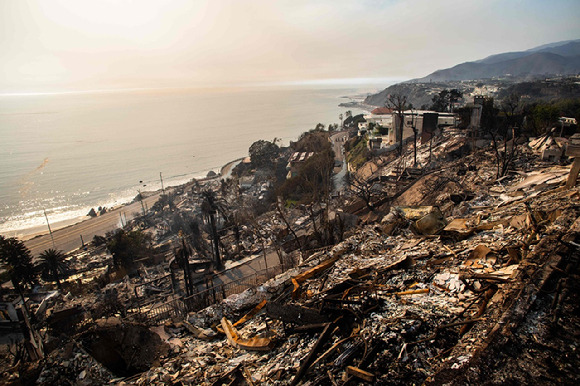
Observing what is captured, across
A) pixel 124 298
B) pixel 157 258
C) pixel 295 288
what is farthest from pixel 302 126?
pixel 295 288

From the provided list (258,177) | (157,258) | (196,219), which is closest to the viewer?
(157,258)

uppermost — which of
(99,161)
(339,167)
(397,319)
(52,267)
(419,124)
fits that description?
(419,124)

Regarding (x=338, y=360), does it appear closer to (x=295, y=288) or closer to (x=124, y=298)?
(x=295, y=288)

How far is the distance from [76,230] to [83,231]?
868mm

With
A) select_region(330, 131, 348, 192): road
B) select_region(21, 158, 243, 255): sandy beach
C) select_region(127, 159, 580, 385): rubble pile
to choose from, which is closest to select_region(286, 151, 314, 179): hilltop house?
select_region(330, 131, 348, 192): road

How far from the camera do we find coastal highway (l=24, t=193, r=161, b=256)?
77.6ft

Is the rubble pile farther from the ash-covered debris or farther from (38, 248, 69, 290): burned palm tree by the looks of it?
(38, 248, 69, 290): burned palm tree

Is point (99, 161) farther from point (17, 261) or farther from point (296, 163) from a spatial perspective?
point (17, 261)

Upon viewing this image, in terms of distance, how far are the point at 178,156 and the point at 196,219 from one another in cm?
2725

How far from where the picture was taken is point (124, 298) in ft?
42.3

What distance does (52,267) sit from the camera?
17094mm

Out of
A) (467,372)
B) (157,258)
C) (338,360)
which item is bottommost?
(157,258)

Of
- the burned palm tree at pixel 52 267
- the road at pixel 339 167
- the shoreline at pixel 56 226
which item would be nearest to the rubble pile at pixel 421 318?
the burned palm tree at pixel 52 267

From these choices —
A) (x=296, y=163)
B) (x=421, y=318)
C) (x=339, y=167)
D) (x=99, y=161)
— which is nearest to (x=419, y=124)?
(x=339, y=167)
